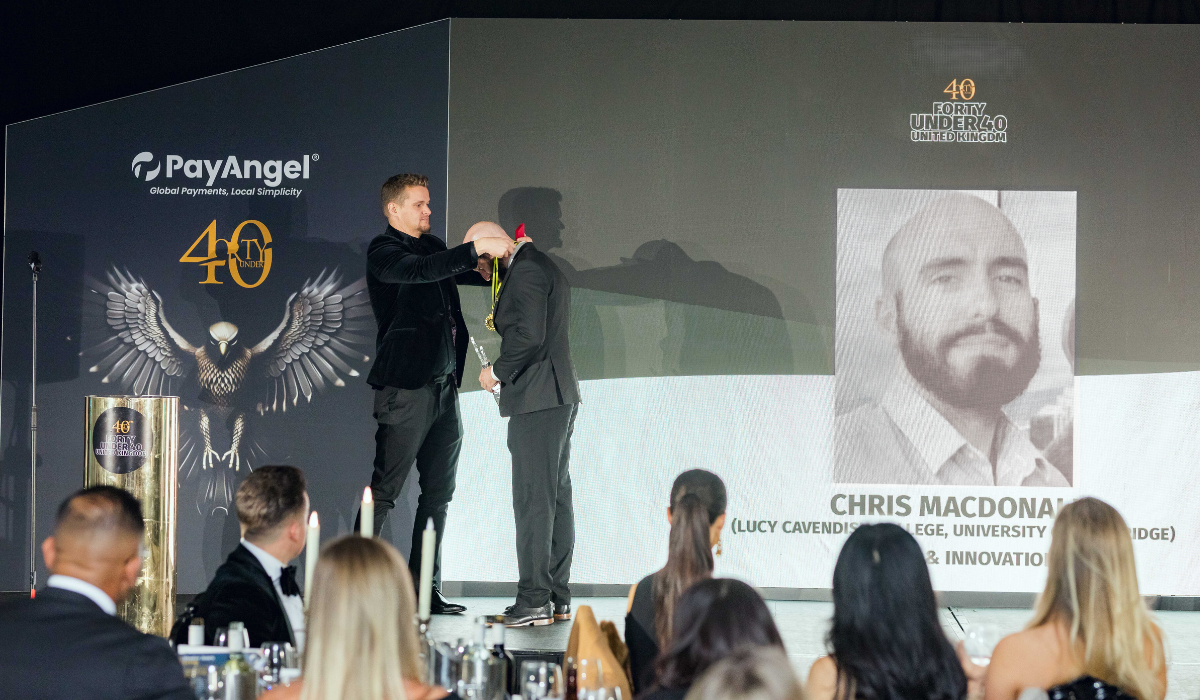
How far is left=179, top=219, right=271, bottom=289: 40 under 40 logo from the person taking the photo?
5.58 meters

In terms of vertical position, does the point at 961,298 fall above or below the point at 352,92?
below

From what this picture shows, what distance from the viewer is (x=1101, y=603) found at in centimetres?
227

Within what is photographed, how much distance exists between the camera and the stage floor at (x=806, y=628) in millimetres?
4082

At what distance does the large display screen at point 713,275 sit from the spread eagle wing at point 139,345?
0.05ft

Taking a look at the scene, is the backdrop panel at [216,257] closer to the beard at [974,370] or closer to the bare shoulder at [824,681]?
the beard at [974,370]

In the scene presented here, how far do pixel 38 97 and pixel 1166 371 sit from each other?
216 inches

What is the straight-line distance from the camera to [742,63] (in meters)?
5.50

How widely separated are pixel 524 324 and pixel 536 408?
34 cm

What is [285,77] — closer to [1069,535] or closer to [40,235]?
[40,235]

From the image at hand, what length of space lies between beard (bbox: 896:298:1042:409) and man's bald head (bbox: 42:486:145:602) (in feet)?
13.0

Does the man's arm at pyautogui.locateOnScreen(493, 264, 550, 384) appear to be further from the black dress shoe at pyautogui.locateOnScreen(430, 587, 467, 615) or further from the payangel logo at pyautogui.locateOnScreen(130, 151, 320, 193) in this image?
the payangel logo at pyautogui.locateOnScreen(130, 151, 320, 193)

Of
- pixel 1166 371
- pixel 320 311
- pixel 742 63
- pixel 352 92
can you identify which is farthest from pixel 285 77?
pixel 1166 371

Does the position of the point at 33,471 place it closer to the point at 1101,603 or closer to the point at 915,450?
the point at 915,450

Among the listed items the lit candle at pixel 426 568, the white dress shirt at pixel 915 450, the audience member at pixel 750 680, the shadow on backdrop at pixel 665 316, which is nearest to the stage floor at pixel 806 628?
the white dress shirt at pixel 915 450
